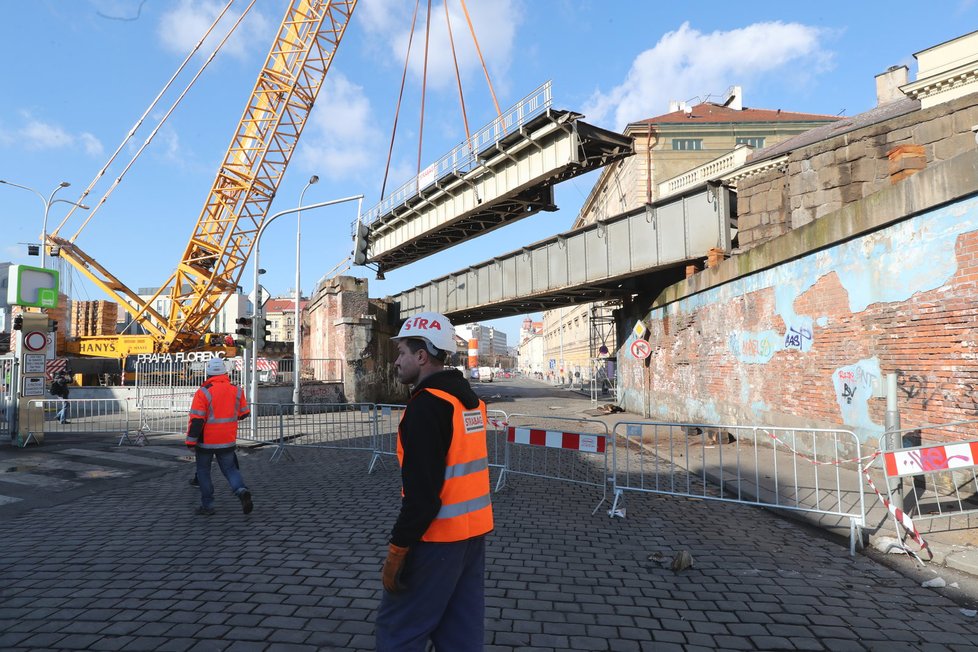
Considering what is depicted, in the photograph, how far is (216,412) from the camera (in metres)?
6.44

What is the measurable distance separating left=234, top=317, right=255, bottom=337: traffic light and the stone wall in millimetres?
12778

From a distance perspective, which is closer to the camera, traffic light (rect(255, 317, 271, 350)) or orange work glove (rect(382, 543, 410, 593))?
orange work glove (rect(382, 543, 410, 593))

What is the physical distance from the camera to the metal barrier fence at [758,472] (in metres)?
6.19

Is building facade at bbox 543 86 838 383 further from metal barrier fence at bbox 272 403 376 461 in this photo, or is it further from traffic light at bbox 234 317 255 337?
traffic light at bbox 234 317 255 337

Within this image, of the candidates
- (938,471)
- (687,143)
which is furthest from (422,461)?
(687,143)

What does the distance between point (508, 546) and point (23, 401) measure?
502 inches

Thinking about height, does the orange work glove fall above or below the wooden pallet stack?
below

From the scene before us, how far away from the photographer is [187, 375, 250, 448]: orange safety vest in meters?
6.36

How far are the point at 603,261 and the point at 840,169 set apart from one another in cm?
A: 772

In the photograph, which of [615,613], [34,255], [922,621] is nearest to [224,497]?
[615,613]

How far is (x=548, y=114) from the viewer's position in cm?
1617

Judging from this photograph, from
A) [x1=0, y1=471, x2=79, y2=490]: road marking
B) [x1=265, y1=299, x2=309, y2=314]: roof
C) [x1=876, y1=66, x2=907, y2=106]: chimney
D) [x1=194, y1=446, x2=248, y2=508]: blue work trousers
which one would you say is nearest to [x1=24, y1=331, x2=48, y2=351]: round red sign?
[x1=0, y1=471, x2=79, y2=490]: road marking

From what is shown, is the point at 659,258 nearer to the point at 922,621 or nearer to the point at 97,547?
the point at 922,621

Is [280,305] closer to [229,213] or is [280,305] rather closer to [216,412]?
[229,213]
